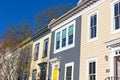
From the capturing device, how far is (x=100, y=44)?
17.3 metres

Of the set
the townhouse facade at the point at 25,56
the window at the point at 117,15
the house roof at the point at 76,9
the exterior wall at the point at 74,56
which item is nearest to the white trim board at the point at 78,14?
the house roof at the point at 76,9

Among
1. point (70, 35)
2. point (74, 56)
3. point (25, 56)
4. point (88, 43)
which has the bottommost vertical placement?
point (74, 56)

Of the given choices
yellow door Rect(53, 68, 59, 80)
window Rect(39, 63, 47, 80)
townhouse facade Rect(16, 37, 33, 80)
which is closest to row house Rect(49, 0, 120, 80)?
yellow door Rect(53, 68, 59, 80)

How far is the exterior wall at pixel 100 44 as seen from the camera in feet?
54.0

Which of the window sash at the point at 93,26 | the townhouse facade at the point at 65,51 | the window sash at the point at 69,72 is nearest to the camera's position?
the window sash at the point at 93,26

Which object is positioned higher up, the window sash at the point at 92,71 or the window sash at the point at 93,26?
the window sash at the point at 93,26

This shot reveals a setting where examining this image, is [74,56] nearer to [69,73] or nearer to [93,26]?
[69,73]

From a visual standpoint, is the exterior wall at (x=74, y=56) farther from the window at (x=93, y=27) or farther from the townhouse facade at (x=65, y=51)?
the window at (x=93, y=27)

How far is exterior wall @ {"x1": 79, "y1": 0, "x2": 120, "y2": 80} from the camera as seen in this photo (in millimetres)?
16453

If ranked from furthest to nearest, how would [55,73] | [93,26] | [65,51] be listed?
[55,73] < [65,51] < [93,26]

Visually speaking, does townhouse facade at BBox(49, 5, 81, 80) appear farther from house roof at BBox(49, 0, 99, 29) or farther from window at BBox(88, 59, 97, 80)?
window at BBox(88, 59, 97, 80)

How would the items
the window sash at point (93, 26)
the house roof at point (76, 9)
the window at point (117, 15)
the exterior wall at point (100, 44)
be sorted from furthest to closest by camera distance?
the house roof at point (76, 9) → the window sash at point (93, 26) → the exterior wall at point (100, 44) → the window at point (117, 15)

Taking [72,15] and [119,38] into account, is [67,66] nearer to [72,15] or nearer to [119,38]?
[72,15]

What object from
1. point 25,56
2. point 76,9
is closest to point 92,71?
point 76,9
